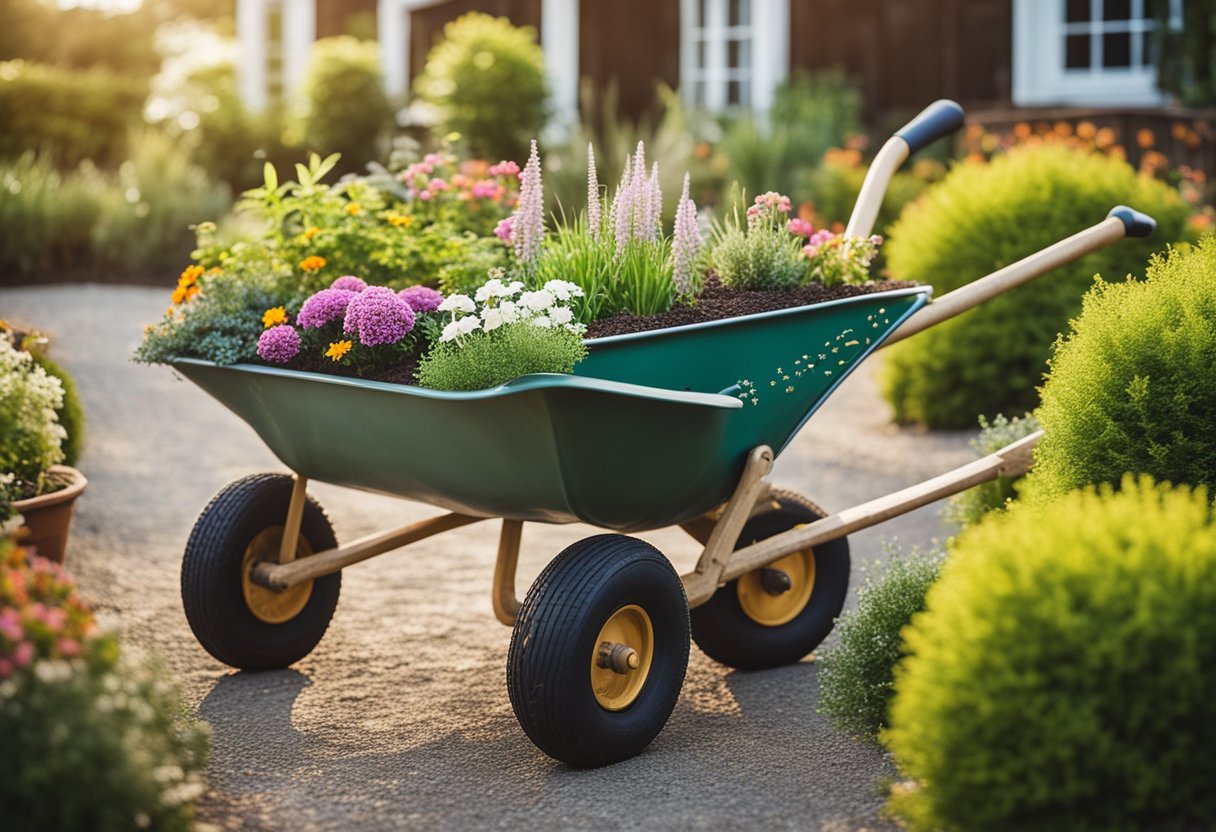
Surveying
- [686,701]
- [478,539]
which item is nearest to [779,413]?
[686,701]

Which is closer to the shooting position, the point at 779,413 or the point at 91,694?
the point at 91,694

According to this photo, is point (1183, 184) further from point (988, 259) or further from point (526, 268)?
point (526, 268)

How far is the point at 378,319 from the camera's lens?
2.91 meters

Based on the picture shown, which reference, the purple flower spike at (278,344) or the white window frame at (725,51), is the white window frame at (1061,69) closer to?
the white window frame at (725,51)

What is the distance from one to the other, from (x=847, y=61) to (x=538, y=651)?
33.0 ft

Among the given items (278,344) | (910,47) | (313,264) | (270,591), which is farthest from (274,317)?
(910,47)

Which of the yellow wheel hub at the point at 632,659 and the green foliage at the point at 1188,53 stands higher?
the green foliage at the point at 1188,53

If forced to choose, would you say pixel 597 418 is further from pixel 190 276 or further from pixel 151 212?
pixel 151 212

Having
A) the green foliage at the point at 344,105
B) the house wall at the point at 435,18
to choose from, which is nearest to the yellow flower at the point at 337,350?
the green foliage at the point at 344,105

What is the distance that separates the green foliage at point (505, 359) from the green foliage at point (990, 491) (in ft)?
5.39

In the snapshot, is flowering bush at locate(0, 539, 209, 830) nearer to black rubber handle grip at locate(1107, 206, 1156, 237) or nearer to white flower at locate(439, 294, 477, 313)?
white flower at locate(439, 294, 477, 313)

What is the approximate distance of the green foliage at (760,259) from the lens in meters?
3.31

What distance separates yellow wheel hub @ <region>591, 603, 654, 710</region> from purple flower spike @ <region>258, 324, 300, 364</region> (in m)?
0.88

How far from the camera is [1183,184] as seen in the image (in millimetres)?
7836
